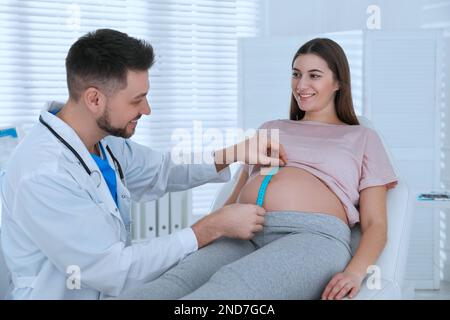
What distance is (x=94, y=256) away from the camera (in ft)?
4.39

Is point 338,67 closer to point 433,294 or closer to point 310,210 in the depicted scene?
point 310,210

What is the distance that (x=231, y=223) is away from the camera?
147 cm

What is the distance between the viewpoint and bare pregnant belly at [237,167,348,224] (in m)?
1.60

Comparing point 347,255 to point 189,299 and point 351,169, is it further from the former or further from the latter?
point 189,299

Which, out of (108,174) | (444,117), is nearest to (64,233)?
(108,174)

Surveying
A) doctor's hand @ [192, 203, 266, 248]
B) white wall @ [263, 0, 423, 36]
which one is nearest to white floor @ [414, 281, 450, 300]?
white wall @ [263, 0, 423, 36]

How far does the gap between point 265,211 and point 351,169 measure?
1.01ft

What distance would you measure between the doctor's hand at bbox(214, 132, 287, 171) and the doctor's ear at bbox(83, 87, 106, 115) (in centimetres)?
46

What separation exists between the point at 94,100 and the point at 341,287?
81 cm

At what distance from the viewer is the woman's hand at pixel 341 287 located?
1332mm

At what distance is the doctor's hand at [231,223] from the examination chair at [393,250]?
33cm

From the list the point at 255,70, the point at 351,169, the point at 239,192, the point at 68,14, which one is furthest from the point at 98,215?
the point at 68,14

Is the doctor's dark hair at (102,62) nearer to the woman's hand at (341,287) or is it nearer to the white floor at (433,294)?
the woman's hand at (341,287)

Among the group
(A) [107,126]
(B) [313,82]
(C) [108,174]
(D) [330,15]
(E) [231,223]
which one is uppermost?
(D) [330,15]
